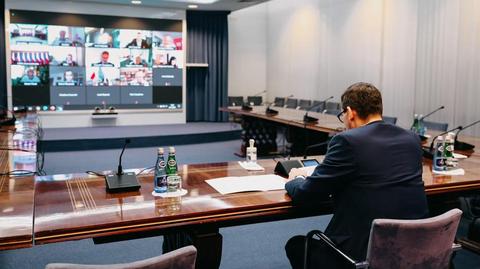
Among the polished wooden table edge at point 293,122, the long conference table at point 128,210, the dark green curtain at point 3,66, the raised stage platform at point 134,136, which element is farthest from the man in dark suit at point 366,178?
the dark green curtain at point 3,66

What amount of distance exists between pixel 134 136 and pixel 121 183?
576 centimetres

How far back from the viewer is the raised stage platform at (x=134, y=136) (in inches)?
288

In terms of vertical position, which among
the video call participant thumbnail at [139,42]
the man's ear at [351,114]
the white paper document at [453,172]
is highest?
the video call participant thumbnail at [139,42]

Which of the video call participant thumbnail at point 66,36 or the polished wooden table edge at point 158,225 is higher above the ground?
the video call participant thumbnail at point 66,36

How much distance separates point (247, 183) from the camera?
224 cm

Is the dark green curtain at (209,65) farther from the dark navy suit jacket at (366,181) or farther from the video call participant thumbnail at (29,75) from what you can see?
the dark navy suit jacket at (366,181)

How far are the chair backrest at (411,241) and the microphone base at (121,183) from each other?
1.06 metres

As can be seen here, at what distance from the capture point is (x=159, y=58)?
9.09 meters

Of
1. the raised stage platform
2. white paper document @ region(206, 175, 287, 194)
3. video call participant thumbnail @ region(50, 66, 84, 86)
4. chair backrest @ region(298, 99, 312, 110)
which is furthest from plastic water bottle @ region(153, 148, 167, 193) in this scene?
video call participant thumbnail @ region(50, 66, 84, 86)

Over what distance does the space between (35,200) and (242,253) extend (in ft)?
5.57

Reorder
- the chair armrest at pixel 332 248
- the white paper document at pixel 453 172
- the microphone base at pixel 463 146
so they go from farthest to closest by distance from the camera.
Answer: the microphone base at pixel 463 146, the white paper document at pixel 453 172, the chair armrest at pixel 332 248

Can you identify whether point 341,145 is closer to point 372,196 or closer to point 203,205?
point 372,196

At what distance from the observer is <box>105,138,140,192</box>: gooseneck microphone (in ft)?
6.75

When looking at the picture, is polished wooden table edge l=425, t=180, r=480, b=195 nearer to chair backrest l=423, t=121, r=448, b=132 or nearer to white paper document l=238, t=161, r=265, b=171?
white paper document l=238, t=161, r=265, b=171
